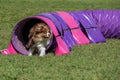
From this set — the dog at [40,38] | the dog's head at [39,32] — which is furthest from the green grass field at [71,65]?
the dog's head at [39,32]

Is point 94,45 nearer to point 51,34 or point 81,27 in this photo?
point 81,27

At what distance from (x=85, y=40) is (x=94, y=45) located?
680mm

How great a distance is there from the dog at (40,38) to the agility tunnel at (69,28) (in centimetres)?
17

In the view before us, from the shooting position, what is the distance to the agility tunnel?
10273 millimetres

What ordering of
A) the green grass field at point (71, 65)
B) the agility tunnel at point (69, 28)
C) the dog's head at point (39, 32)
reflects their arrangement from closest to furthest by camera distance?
the green grass field at point (71, 65) → the dog's head at point (39, 32) → the agility tunnel at point (69, 28)

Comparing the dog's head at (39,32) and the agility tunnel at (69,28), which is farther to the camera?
the agility tunnel at (69,28)

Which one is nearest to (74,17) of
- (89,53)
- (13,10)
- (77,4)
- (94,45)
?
(94,45)

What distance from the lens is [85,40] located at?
12.4 m

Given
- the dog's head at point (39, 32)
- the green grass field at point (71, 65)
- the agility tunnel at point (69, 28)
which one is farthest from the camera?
the agility tunnel at point (69, 28)

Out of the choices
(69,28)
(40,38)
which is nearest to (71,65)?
(40,38)

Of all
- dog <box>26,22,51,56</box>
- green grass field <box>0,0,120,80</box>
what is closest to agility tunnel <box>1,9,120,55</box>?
dog <box>26,22,51,56</box>

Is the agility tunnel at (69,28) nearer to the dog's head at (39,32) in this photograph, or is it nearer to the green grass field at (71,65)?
the dog's head at (39,32)

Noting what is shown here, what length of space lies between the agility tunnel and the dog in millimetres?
173

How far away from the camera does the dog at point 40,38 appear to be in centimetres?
968
